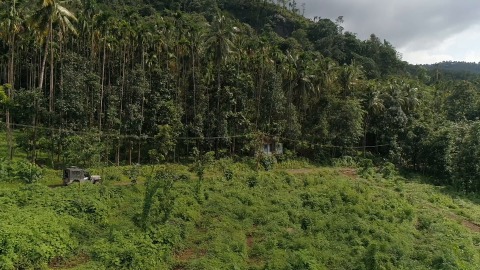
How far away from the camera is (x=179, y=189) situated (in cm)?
2759

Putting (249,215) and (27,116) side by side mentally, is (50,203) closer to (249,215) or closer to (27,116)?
(249,215)

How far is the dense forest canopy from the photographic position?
33938 mm

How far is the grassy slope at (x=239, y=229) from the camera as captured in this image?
711 inches

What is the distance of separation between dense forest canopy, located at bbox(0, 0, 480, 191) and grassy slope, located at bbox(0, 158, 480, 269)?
672 cm

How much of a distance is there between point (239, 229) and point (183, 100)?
22303 mm

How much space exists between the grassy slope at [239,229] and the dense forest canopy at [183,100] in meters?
6.72

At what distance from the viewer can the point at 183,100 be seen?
43062 millimetres

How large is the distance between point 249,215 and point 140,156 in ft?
59.1

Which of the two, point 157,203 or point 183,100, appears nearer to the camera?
point 157,203

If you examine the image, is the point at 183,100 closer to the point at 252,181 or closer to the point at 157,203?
the point at 252,181

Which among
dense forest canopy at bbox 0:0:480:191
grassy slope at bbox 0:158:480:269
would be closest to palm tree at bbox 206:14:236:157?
dense forest canopy at bbox 0:0:480:191

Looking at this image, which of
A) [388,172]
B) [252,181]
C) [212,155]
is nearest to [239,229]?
[252,181]

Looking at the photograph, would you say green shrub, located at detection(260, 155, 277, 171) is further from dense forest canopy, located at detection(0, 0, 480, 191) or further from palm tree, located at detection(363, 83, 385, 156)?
palm tree, located at detection(363, 83, 385, 156)

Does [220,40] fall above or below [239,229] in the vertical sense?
above
